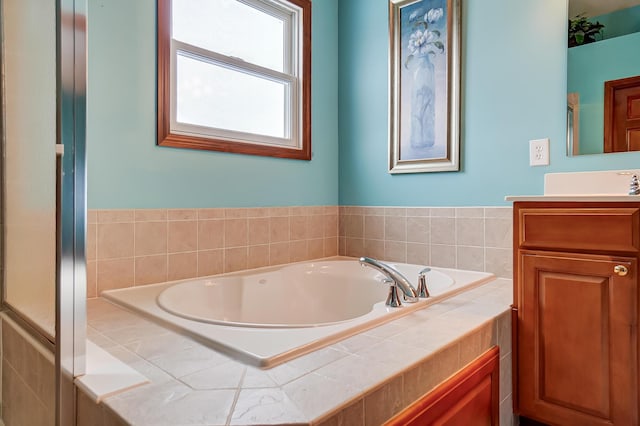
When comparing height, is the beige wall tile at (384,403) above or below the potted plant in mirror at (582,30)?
below

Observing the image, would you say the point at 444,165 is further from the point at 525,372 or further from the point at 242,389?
the point at 242,389

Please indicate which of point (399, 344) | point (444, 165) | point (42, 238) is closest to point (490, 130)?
point (444, 165)

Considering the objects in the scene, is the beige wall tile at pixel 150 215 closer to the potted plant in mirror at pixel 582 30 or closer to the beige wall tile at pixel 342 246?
the beige wall tile at pixel 342 246

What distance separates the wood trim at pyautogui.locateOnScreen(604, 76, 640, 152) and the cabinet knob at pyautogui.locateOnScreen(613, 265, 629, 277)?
67cm

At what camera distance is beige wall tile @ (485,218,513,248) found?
2012mm

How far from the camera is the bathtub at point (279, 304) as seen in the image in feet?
3.49

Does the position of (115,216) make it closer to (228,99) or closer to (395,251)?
(228,99)

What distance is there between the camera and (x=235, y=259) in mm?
2133

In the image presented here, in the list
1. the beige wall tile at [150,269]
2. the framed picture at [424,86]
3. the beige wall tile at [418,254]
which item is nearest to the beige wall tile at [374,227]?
the beige wall tile at [418,254]

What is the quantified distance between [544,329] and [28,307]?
169 cm

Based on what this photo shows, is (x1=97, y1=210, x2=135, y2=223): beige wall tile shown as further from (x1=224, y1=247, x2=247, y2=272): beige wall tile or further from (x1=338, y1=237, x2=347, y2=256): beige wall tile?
(x1=338, y1=237, x2=347, y2=256): beige wall tile

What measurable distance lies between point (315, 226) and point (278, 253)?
364 millimetres

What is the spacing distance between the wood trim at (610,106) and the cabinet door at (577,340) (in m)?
0.67

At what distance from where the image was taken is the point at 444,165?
223cm
